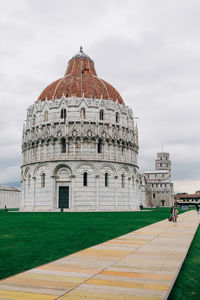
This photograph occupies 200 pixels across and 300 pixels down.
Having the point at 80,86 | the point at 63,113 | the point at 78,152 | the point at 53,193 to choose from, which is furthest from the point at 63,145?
the point at 80,86

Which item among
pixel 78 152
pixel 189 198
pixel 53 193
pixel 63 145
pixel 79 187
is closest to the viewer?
pixel 79 187

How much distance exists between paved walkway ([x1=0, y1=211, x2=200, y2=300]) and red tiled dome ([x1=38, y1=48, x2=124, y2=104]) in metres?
49.9

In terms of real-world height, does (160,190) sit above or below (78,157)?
below

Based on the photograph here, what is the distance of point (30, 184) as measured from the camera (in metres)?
57.1

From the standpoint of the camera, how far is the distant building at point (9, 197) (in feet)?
309

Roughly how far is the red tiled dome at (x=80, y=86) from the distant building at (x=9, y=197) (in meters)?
44.2

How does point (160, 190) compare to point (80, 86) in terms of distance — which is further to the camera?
point (160, 190)

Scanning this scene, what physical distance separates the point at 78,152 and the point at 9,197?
5370 centimetres

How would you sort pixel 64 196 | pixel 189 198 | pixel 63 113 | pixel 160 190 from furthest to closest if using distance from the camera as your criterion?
pixel 189 198
pixel 160 190
pixel 63 113
pixel 64 196

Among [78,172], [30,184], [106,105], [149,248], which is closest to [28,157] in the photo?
[30,184]

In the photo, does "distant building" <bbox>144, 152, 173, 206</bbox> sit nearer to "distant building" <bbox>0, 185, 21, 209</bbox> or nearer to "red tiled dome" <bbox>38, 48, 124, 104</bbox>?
"distant building" <bbox>0, 185, 21, 209</bbox>

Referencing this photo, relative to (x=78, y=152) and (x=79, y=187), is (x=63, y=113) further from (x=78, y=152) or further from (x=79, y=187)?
(x=79, y=187)

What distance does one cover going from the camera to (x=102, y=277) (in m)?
7.09

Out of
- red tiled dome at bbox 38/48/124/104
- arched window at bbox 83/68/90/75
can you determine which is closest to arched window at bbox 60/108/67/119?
red tiled dome at bbox 38/48/124/104
